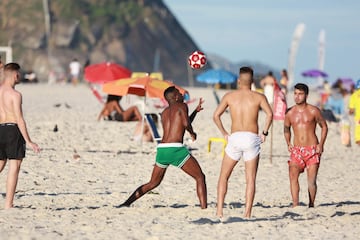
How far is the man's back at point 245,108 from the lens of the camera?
8906 mm

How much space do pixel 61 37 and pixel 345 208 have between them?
80.1 metres

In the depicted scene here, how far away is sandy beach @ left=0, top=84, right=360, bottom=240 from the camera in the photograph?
840cm

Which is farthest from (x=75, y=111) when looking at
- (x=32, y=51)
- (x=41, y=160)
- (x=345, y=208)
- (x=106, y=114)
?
(x=32, y=51)

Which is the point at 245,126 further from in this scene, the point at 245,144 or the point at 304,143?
the point at 304,143

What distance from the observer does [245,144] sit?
885 cm

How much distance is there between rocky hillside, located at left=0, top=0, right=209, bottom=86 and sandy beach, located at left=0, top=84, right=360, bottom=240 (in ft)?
205

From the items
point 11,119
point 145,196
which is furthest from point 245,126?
point 145,196

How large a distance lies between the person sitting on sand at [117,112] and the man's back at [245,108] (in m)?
11.9

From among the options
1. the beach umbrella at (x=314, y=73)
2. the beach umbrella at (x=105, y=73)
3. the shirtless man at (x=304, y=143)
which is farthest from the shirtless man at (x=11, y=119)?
the beach umbrella at (x=314, y=73)

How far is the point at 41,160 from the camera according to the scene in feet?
47.5

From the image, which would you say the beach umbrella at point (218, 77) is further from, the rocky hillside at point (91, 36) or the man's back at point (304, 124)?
the rocky hillside at point (91, 36)

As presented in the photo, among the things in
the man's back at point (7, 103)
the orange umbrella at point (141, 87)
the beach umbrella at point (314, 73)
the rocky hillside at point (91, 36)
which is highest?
the rocky hillside at point (91, 36)

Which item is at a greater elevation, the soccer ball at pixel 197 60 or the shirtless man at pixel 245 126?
the soccer ball at pixel 197 60

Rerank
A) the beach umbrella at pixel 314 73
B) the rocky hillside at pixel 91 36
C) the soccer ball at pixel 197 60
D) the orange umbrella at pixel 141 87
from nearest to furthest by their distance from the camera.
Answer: the soccer ball at pixel 197 60, the orange umbrella at pixel 141 87, the beach umbrella at pixel 314 73, the rocky hillside at pixel 91 36
